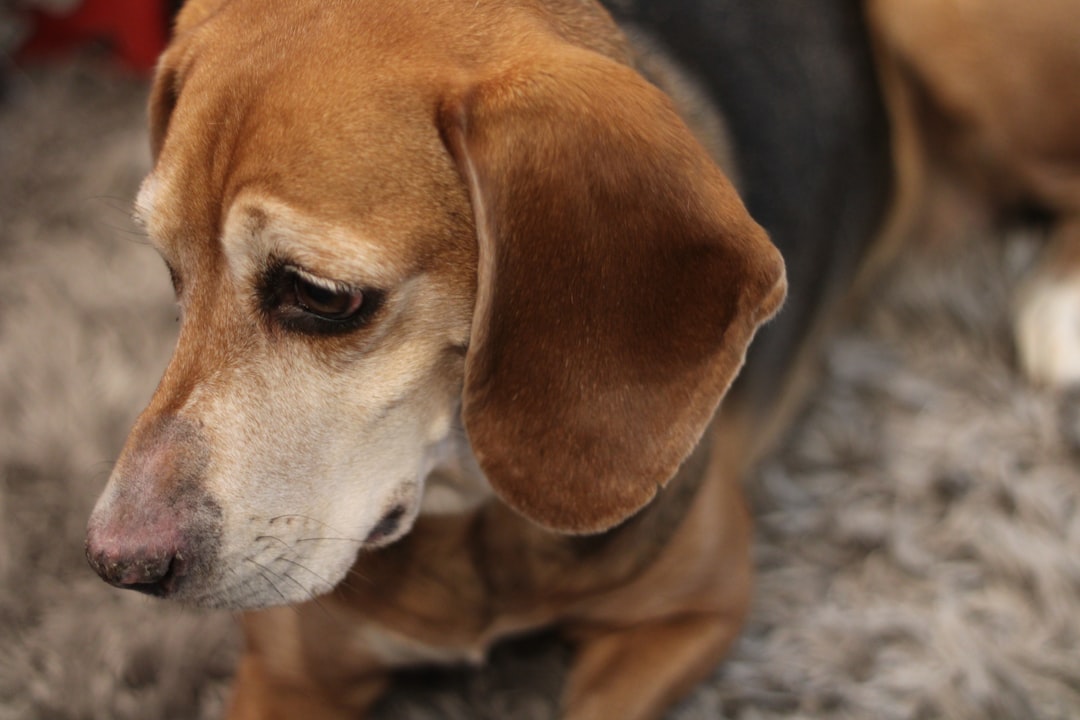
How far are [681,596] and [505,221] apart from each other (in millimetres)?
679

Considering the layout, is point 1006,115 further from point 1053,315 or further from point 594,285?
point 594,285

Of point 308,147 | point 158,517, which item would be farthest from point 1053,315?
point 158,517

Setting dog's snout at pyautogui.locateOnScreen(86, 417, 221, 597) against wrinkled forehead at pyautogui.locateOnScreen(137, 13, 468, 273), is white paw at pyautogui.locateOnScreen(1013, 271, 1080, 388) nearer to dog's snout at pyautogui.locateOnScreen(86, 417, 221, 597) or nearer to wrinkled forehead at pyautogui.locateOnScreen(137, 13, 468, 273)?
wrinkled forehead at pyautogui.locateOnScreen(137, 13, 468, 273)

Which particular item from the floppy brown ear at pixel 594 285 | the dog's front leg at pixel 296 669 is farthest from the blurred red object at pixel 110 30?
the floppy brown ear at pixel 594 285

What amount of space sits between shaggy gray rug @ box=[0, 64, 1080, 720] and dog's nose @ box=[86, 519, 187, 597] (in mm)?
532

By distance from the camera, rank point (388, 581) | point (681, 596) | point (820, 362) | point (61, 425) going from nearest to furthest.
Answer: point (388, 581), point (681, 596), point (61, 425), point (820, 362)

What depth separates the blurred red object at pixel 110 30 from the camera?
9.03 ft

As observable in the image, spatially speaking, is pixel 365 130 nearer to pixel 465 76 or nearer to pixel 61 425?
pixel 465 76

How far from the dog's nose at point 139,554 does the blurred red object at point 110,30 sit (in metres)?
1.89

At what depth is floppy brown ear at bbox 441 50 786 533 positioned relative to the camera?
3.87 feet

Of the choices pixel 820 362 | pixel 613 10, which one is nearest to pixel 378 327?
pixel 613 10

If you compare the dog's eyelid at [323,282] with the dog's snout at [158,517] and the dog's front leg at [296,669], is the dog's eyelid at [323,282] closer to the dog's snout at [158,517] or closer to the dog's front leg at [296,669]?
the dog's snout at [158,517]

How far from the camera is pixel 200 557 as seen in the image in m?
1.18

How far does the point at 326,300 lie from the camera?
3.86ft
